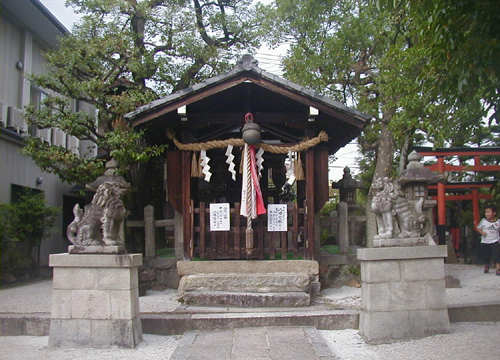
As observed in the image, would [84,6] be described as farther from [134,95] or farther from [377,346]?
[377,346]

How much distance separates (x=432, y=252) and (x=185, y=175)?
5.56 metres

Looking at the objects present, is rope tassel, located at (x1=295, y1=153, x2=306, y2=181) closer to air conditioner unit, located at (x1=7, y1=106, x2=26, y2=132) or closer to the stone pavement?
the stone pavement

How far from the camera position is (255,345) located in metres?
6.79

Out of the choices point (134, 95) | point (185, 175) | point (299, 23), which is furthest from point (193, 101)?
point (299, 23)

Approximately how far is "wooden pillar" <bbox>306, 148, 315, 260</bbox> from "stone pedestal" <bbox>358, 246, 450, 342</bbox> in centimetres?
307

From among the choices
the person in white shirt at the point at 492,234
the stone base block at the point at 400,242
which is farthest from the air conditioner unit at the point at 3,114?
the person in white shirt at the point at 492,234

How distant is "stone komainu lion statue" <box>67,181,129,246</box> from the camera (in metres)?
7.20

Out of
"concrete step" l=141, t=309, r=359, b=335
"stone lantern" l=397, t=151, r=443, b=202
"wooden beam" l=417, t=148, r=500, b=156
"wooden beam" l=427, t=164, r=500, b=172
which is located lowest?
"concrete step" l=141, t=309, r=359, b=335

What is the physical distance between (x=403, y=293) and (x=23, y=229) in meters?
10.8

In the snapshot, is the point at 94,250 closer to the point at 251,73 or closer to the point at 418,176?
the point at 251,73

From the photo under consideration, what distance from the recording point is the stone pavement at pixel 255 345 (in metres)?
6.32

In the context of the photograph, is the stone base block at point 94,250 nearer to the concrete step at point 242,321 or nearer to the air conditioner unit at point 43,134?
the concrete step at point 242,321

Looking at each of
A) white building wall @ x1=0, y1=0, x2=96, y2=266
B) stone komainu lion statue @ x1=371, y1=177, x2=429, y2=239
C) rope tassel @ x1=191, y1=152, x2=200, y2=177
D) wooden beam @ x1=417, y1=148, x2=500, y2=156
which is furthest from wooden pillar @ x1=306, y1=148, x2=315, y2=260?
white building wall @ x1=0, y1=0, x2=96, y2=266

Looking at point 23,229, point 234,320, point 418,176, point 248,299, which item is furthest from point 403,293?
point 23,229
